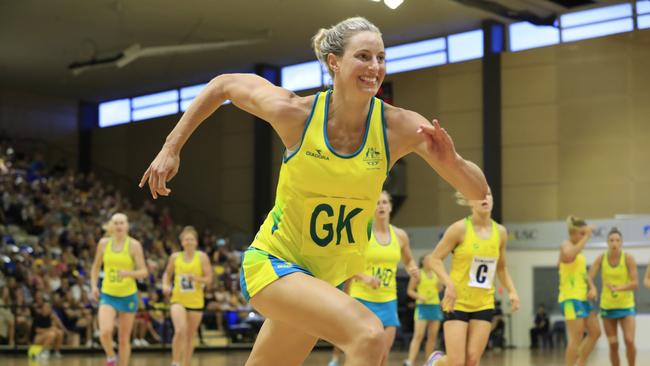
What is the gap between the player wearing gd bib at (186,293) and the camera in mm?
11844

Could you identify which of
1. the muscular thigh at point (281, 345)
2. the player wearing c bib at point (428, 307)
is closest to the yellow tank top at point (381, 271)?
the muscular thigh at point (281, 345)

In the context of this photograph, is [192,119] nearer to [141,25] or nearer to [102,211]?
[141,25]

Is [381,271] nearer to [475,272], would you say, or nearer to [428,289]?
[475,272]

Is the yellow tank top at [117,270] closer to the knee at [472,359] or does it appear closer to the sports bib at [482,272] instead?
the sports bib at [482,272]

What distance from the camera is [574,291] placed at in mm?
12141

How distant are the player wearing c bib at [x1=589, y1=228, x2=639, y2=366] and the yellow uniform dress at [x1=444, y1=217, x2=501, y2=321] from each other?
161 inches

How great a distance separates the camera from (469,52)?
24641 mm

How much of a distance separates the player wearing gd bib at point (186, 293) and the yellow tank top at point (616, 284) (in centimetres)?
519

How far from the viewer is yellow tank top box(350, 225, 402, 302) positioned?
921cm

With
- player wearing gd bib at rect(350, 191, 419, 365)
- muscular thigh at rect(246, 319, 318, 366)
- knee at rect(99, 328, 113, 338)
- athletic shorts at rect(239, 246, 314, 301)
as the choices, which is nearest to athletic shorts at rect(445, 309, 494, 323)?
player wearing gd bib at rect(350, 191, 419, 365)

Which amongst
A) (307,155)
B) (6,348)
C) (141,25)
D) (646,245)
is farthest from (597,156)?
(307,155)

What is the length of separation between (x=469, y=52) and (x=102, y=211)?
35.7ft

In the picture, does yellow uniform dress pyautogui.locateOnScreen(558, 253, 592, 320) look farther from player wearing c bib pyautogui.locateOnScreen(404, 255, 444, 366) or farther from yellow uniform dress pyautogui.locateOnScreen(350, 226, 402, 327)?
yellow uniform dress pyautogui.locateOnScreen(350, 226, 402, 327)

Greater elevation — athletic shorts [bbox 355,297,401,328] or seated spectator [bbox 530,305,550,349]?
athletic shorts [bbox 355,297,401,328]
